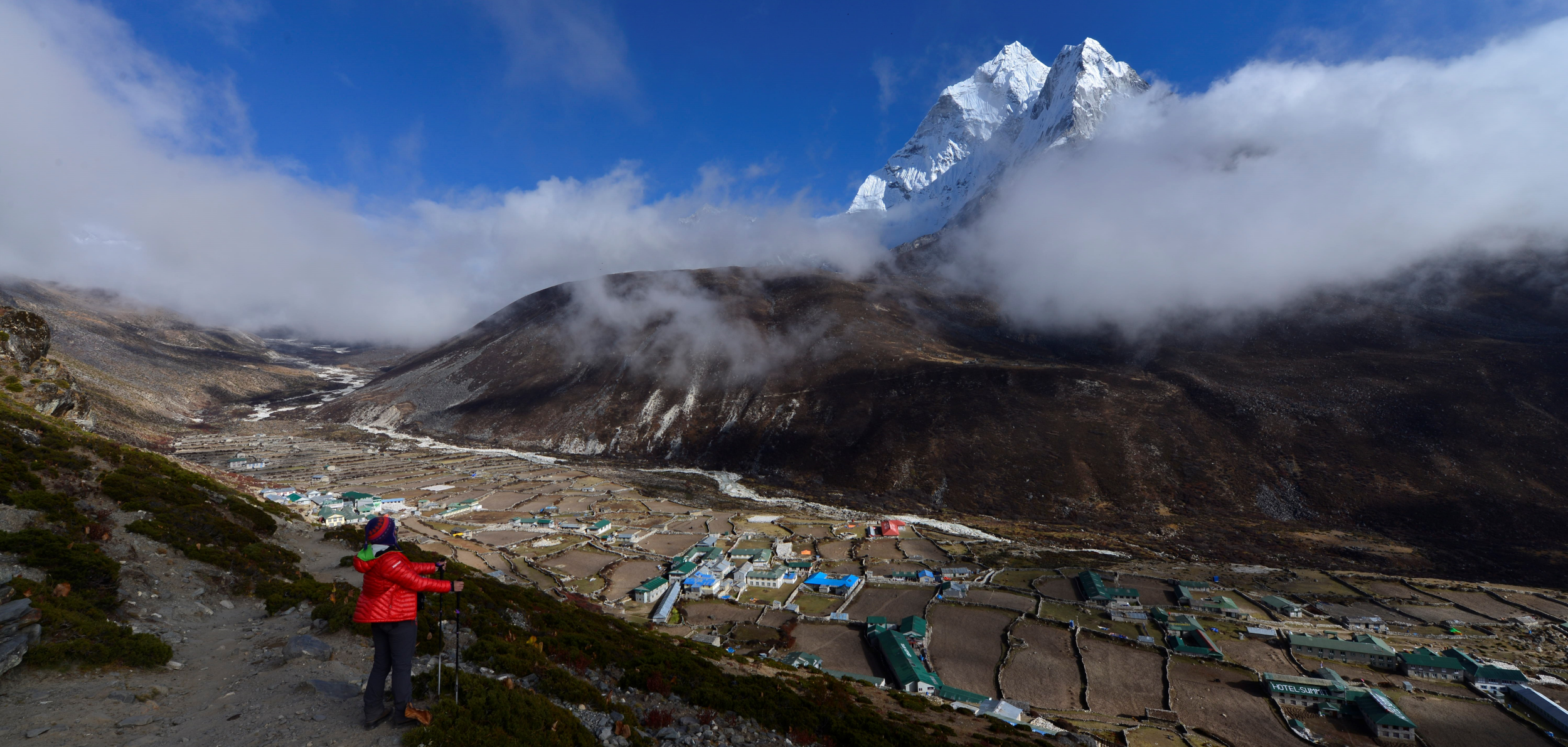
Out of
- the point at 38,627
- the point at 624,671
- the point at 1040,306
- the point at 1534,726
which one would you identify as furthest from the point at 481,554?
the point at 1040,306

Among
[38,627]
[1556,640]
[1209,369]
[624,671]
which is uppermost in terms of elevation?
[1209,369]

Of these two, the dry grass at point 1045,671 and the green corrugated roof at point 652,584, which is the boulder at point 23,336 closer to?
the green corrugated roof at point 652,584

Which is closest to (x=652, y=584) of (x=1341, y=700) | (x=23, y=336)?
(x=1341, y=700)

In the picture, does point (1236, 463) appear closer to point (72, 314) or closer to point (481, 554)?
point (481, 554)

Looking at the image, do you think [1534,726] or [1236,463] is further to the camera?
[1236,463]

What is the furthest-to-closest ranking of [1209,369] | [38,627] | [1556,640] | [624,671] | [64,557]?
[1209,369] < [1556,640] < [624,671] < [64,557] < [38,627]

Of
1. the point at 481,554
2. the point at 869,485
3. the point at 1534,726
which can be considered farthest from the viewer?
the point at 869,485

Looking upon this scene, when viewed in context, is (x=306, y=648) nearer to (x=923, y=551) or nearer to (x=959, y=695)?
(x=959, y=695)
